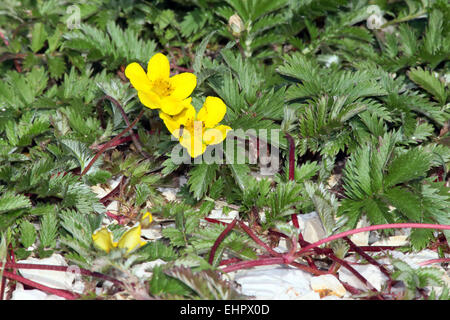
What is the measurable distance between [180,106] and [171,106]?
4 centimetres

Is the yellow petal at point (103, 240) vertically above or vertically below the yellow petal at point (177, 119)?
below

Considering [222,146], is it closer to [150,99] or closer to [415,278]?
[150,99]

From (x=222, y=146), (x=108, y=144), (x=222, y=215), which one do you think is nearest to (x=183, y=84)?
(x=222, y=146)

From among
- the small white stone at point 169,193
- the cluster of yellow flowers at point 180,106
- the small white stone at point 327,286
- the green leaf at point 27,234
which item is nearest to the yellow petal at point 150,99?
the cluster of yellow flowers at point 180,106

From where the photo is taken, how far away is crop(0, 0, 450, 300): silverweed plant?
1.93 meters

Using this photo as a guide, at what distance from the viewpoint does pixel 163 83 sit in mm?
2205

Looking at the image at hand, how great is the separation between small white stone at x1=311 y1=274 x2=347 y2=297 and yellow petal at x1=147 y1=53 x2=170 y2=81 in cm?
100

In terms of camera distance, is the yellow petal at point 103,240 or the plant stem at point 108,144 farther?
the plant stem at point 108,144

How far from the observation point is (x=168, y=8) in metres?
3.12

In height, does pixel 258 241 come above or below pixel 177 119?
below

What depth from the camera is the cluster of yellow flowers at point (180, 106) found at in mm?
2104

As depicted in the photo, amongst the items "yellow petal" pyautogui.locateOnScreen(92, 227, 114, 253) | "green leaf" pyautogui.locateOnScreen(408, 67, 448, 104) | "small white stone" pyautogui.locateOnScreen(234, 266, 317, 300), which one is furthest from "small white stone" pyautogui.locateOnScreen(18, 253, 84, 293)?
"green leaf" pyautogui.locateOnScreen(408, 67, 448, 104)

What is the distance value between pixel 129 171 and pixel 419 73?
142 cm

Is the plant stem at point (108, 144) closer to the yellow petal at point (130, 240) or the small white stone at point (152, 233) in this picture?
the small white stone at point (152, 233)
